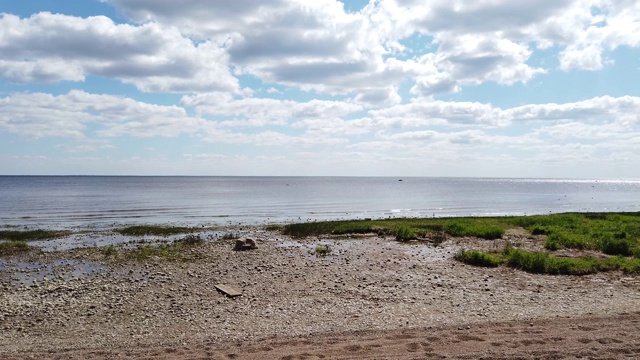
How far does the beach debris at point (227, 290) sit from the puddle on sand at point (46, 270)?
6794mm

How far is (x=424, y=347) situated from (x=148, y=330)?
309 inches

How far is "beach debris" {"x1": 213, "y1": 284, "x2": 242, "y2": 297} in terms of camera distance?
16.8 meters

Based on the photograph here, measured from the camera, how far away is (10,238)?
33438 millimetres

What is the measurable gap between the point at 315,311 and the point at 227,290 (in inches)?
162

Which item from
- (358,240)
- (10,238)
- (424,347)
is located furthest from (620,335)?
(10,238)

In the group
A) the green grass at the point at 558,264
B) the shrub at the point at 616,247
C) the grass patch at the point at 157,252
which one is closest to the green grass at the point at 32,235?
the grass patch at the point at 157,252

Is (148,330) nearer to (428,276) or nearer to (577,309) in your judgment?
(428,276)

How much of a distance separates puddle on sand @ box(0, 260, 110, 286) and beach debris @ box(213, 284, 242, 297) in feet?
22.3

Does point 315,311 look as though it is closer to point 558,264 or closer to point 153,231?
point 558,264

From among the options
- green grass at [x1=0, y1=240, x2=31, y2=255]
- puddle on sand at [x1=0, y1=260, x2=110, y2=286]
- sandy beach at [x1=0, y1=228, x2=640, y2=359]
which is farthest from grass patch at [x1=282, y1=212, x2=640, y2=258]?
green grass at [x1=0, y1=240, x2=31, y2=255]

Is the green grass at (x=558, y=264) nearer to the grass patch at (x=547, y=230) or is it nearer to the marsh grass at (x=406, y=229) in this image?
the grass patch at (x=547, y=230)

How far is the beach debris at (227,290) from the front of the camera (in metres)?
16.8

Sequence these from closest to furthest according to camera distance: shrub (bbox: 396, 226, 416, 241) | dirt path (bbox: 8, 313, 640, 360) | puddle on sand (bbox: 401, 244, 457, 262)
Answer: dirt path (bbox: 8, 313, 640, 360)
puddle on sand (bbox: 401, 244, 457, 262)
shrub (bbox: 396, 226, 416, 241)

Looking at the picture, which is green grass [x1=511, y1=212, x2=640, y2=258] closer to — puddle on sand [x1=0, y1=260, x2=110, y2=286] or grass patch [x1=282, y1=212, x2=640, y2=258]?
grass patch [x1=282, y1=212, x2=640, y2=258]
